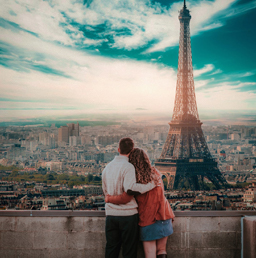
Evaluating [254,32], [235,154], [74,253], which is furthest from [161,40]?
[74,253]

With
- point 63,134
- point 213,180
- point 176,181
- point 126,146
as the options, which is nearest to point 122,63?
point 63,134

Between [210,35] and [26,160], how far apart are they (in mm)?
24595

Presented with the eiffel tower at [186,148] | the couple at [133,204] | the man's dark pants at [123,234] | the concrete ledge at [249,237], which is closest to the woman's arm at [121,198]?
the couple at [133,204]

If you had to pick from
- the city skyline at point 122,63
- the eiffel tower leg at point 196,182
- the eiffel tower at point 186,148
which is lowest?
the eiffel tower leg at point 196,182

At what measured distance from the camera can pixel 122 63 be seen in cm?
4150

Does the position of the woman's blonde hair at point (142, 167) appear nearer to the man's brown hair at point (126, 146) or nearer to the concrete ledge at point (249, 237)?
the man's brown hair at point (126, 146)

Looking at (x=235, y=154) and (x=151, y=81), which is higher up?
(x=151, y=81)

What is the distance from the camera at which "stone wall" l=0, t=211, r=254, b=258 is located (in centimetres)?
299

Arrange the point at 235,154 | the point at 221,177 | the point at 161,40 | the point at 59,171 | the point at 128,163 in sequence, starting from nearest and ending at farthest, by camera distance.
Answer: the point at 128,163 → the point at 221,177 → the point at 59,171 → the point at 235,154 → the point at 161,40

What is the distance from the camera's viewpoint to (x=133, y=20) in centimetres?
3606

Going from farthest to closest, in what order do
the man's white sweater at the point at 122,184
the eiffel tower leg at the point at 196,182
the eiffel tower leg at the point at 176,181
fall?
the eiffel tower leg at the point at 196,182, the eiffel tower leg at the point at 176,181, the man's white sweater at the point at 122,184

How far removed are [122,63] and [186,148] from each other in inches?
648

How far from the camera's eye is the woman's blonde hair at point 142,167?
252 cm

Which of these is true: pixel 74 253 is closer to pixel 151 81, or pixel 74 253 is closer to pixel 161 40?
A: pixel 151 81
